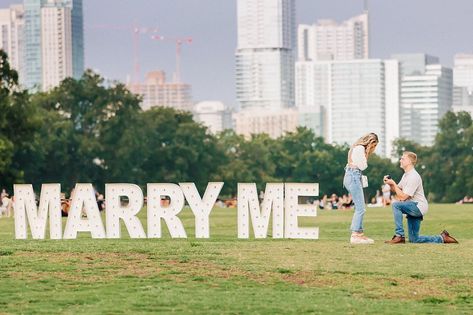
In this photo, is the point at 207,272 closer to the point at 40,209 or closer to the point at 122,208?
the point at 122,208

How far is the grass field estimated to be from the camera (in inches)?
1038

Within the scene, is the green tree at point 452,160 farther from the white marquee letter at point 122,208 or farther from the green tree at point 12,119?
the white marquee letter at point 122,208

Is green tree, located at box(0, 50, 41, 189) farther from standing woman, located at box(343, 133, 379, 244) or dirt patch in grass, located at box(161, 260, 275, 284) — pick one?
dirt patch in grass, located at box(161, 260, 275, 284)

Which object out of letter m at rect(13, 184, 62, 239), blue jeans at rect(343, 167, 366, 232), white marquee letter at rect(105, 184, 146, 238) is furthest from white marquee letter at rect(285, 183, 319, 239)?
letter m at rect(13, 184, 62, 239)

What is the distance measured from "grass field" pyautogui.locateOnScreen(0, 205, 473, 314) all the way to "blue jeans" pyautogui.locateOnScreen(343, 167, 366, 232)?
25.9 inches

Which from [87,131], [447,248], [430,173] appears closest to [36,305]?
[447,248]

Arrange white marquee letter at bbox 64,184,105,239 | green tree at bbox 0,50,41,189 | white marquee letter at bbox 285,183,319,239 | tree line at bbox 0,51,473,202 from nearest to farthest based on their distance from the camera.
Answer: white marquee letter at bbox 285,183,319,239 → white marquee letter at bbox 64,184,105,239 → green tree at bbox 0,50,41,189 → tree line at bbox 0,51,473,202

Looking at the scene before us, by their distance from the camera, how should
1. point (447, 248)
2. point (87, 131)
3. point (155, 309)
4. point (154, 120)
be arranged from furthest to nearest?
point (154, 120) → point (87, 131) → point (447, 248) → point (155, 309)

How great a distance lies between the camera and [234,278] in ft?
96.1

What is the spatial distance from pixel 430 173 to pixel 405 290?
153m

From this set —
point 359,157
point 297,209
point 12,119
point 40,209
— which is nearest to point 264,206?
Result: point 297,209

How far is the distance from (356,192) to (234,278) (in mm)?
8359

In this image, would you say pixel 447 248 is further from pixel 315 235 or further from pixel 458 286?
pixel 458 286

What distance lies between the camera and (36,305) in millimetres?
26438
